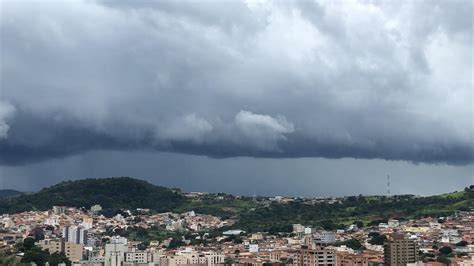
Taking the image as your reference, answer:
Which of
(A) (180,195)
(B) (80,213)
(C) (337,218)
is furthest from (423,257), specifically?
(A) (180,195)

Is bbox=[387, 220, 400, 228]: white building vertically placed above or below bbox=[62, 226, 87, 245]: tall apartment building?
above

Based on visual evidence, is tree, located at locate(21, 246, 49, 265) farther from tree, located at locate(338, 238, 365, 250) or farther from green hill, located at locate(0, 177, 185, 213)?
green hill, located at locate(0, 177, 185, 213)

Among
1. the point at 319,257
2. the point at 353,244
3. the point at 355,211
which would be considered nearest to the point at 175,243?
the point at 353,244

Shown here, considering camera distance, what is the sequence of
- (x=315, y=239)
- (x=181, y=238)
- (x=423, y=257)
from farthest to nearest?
(x=181, y=238) < (x=315, y=239) < (x=423, y=257)

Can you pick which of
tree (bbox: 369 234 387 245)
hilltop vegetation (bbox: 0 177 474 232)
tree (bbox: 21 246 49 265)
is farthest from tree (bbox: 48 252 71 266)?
hilltop vegetation (bbox: 0 177 474 232)

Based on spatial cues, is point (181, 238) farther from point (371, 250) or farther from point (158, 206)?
point (158, 206)

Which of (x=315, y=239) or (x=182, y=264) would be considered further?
(x=315, y=239)

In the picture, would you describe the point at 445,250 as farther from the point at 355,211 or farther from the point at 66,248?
the point at 355,211
